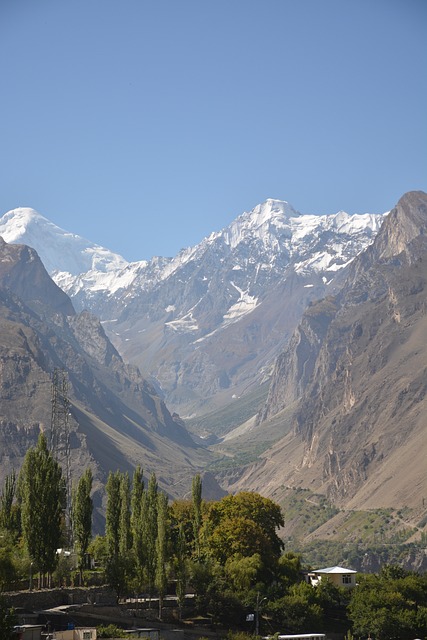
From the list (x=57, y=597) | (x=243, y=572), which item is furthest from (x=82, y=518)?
(x=243, y=572)

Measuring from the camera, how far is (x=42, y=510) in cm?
12325

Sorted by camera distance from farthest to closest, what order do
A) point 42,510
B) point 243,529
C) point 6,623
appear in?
point 243,529
point 42,510
point 6,623

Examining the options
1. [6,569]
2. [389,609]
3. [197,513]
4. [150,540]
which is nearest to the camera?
[6,569]

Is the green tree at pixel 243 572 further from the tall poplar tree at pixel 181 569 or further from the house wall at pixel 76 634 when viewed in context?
the house wall at pixel 76 634

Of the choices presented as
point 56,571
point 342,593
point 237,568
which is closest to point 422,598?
point 342,593

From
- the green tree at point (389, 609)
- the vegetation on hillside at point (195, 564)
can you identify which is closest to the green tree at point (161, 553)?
the vegetation on hillside at point (195, 564)

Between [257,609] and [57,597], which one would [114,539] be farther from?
[257,609]

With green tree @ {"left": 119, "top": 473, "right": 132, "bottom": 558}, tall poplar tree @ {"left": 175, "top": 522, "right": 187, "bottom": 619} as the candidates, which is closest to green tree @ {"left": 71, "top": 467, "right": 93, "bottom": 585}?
green tree @ {"left": 119, "top": 473, "right": 132, "bottom": 558}

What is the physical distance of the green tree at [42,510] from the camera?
122 metres

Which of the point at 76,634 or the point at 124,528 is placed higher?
the point at 124,528

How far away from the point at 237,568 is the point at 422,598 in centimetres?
2999

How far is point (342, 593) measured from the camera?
514 feet

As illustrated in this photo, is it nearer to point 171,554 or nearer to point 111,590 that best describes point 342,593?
point 171,554

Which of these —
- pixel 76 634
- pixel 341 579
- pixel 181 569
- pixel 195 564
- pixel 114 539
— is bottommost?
pixel 76 634
